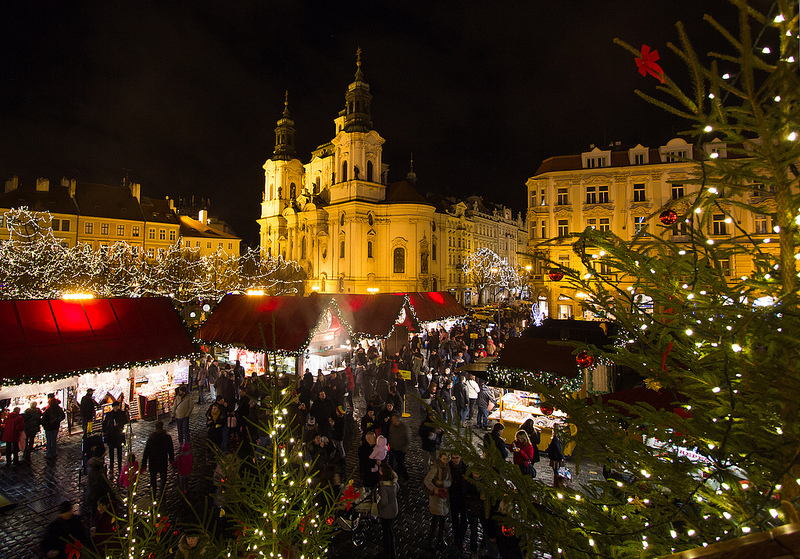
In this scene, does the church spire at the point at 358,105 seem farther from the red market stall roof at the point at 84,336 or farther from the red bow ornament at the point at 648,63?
the red bow ornament at the point at 648,63

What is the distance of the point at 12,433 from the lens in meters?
8.90

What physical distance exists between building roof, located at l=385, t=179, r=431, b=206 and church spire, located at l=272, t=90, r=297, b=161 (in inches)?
688

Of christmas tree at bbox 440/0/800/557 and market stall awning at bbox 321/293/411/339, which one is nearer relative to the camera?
christmas tree at bbox 440/0/800/557

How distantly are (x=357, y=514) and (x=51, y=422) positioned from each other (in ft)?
25.4

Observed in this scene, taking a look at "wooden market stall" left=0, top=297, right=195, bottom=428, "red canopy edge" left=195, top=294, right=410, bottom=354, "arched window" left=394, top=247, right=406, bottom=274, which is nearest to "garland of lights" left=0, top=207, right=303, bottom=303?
"red canopy edge" left=195, top=294, right=410, bottom=354

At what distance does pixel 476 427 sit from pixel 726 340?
34.7 ft

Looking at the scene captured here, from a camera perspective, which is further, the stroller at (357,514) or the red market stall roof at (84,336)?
the red market stall roof at (84,336)

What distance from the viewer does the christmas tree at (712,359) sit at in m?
1.89

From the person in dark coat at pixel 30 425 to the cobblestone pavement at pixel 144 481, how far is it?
308 mm

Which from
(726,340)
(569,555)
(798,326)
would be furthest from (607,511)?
(798,326)

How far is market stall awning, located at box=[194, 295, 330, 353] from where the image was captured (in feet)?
44.1

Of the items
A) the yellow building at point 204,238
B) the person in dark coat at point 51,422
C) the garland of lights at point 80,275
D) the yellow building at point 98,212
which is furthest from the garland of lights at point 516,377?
the yellow building at point 204,238

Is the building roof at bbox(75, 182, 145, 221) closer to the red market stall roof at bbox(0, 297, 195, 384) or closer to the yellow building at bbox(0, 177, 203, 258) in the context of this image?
the yellow building at bbox(0, 177, 203, 258)

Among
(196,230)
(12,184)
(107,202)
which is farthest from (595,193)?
(12,184)
